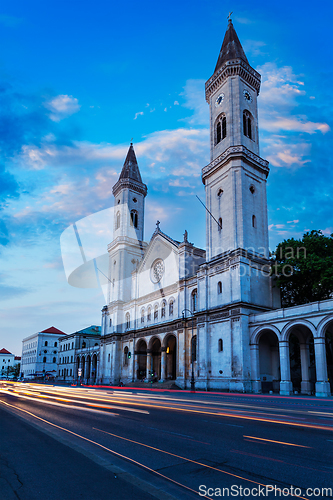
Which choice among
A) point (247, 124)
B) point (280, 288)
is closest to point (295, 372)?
point (280, 288)

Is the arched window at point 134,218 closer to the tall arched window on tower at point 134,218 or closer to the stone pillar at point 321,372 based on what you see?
the tall arched window on tower at point 134,218

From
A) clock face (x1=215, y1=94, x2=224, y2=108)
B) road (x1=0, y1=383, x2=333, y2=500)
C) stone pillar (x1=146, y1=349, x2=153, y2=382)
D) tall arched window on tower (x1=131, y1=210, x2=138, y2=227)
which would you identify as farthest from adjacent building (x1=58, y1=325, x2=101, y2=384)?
road (x1=0, y1=383, x2=333, y2=500)

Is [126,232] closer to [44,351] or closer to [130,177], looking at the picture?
[130,177]

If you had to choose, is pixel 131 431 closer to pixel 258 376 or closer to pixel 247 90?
pixel 258 376

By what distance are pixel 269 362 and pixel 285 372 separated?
220 inches

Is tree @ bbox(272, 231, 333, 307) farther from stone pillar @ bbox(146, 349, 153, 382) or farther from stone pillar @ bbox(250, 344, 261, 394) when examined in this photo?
stone pillar @ bbox(146, 349, 153, 382)

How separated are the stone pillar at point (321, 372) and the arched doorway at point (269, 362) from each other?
6.30 meters

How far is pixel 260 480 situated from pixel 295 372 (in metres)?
44.3

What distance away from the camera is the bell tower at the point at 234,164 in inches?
1618

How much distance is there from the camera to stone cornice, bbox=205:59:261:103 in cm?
4638

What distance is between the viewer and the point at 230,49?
4881 cm

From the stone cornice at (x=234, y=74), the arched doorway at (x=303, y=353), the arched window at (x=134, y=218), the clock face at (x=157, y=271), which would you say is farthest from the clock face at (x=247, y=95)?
the arched window at (x=134, y=218)

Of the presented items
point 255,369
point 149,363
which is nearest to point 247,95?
point 255,369

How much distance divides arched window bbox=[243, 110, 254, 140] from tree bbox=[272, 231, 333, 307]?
51.7 feet
